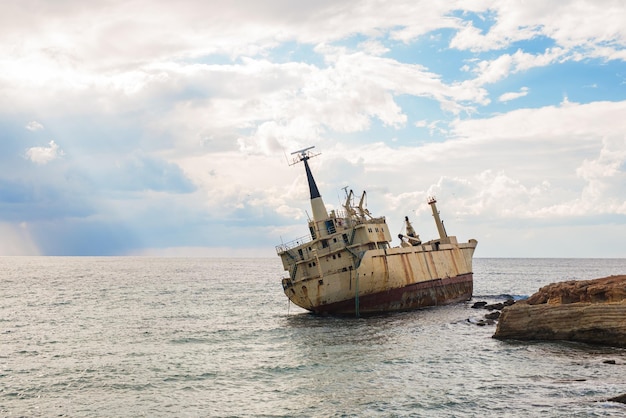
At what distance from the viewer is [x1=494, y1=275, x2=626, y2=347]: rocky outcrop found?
25.5 meters

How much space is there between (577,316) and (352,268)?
54.2ft

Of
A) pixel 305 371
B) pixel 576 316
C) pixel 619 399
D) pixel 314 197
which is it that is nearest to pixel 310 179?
pixel 314 197

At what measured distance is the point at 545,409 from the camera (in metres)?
18.1

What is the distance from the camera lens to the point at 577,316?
86.9ft

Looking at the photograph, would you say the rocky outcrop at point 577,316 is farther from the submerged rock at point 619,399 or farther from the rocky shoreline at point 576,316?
the submerged rock at point 619,399

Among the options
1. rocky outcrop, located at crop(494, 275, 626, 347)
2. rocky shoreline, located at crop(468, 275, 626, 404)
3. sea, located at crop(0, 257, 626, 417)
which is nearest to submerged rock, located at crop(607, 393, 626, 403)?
sea, located at crop(0, 257, 626, 417)

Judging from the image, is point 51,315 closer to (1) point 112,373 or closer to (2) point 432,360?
(1) point 112,373

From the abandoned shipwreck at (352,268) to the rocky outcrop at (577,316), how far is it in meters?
11.9

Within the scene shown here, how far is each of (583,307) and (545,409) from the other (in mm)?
10087

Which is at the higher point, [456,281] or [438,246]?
[438,246]

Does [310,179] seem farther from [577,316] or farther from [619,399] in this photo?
[619,399]

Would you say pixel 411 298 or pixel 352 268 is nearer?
pixel 352 268

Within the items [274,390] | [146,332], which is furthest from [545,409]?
[146,332]

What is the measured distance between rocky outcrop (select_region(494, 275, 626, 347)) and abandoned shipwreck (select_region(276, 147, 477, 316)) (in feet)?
39.0
